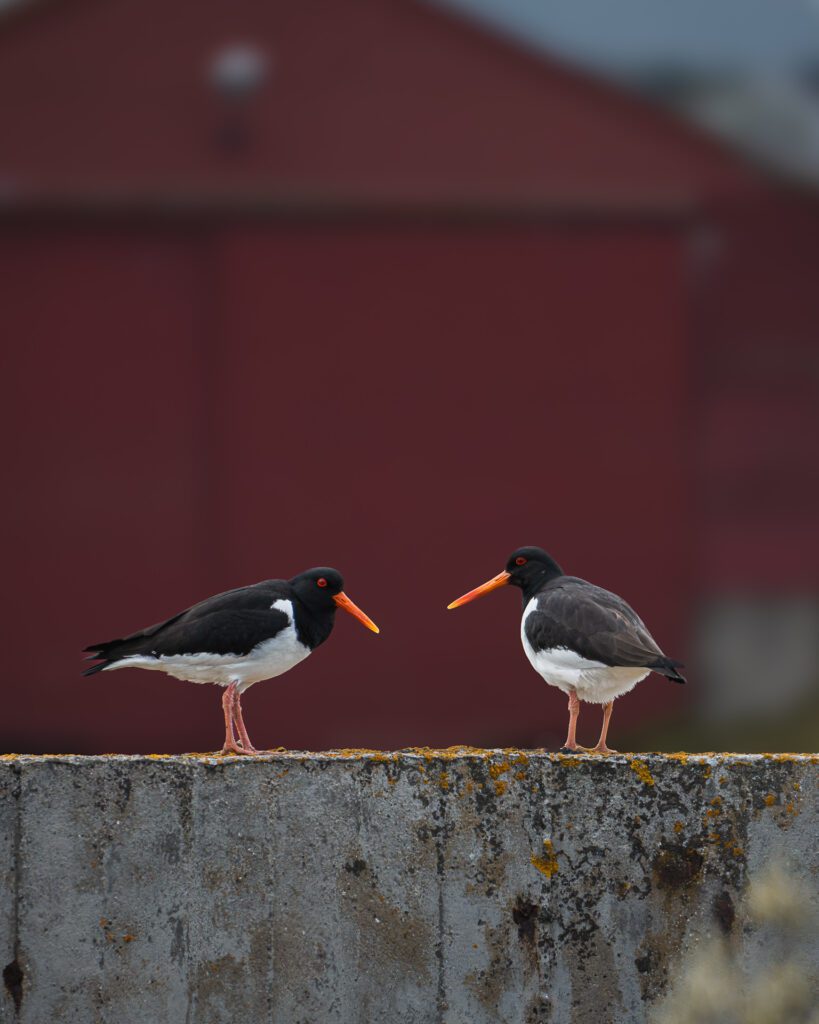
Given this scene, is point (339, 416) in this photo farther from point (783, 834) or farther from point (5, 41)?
point (783, 834)

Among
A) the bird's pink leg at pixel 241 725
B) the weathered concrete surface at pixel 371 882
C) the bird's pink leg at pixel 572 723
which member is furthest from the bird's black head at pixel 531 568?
the weathered concrete surface at pixel 371 882

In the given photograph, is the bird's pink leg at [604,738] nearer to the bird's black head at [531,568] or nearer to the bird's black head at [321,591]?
the bird's black head at [531,568]

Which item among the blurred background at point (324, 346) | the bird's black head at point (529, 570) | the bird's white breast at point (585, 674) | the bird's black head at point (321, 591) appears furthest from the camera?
the blurred background at point (324, 346)

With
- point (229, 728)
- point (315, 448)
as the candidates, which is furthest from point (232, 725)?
point (315, 448)

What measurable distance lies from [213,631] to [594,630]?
1.54 meters

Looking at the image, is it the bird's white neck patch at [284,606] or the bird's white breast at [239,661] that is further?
the bird's white neck patch at [284,606]

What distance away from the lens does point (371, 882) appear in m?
5.64

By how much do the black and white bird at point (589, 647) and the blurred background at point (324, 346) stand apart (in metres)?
12.0

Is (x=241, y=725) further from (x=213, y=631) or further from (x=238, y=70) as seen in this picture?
(x=238, y=70)

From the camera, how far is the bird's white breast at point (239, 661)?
283 inches

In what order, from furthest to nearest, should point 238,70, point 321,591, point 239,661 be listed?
point 238,70 → point 321,591 → point 239,661

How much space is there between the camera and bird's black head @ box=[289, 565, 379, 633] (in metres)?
7.63

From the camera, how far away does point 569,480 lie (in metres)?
19.8

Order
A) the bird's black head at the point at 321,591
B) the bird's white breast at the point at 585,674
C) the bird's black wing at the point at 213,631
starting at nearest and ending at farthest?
the bird's white breast at the point at 585,674, the bird's black wing at the point at 213,631, the bird's black head at the point at 321,591
